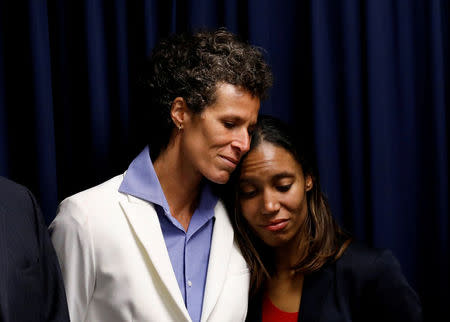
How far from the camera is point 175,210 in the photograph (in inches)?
62.6

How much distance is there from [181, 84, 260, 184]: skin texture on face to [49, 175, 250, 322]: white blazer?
0.73ft

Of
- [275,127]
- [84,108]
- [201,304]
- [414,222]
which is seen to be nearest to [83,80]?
[84,108]

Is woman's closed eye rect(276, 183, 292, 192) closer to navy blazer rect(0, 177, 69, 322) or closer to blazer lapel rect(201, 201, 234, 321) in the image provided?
blazer lapel rect(201, 201, 234, 321)

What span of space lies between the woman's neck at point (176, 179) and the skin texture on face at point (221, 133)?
59 mm

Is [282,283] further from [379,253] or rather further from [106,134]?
[106,134]

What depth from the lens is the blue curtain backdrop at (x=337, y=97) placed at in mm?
1764

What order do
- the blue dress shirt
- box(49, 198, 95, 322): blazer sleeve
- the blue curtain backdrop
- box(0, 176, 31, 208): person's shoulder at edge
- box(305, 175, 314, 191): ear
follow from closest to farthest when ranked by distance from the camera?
box(0, 176, 31, 208): person's shoulder at edge → box(49, 198, 95, 322): blazer sleeve → the blue dress shirt → box(305, 175, 314, 191): ear → the blue curtain backdrop

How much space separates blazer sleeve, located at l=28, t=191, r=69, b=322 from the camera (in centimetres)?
127

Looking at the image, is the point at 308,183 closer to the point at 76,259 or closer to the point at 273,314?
the point at 273,314

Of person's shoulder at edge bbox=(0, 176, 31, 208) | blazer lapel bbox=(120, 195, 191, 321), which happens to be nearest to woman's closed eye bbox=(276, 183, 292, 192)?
blazer lapel bbox=(120, 195, 191, 321)

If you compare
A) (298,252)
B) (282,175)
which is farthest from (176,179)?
(298,252)

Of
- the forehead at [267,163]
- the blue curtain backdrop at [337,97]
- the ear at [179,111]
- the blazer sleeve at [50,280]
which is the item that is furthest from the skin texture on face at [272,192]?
the blazer sleeve at [50,280]

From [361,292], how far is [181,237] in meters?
0.52

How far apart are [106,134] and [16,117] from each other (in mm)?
271
